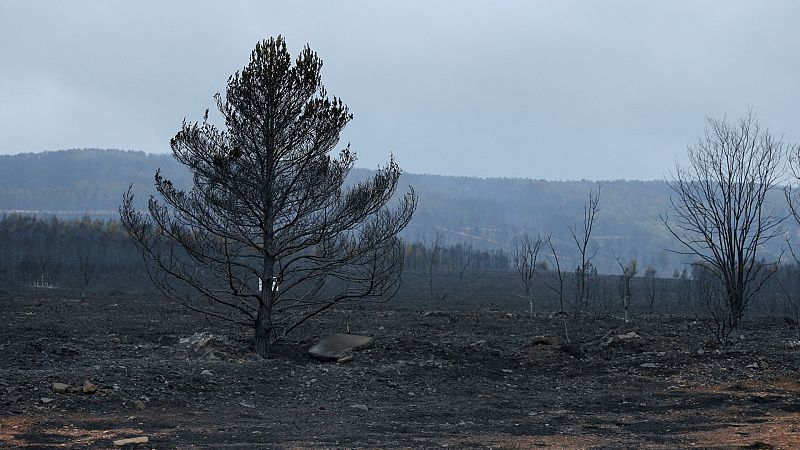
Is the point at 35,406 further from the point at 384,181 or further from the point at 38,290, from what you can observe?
the point at 38,290

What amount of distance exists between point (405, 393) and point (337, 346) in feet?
11.3

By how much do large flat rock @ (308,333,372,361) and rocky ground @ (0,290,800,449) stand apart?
0.28m

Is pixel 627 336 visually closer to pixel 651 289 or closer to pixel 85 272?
pixel 85 272

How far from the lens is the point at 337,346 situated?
54.2 ft

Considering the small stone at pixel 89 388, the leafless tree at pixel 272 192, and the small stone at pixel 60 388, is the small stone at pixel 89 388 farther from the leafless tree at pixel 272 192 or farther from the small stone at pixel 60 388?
the leafless tree at pixel 272 192

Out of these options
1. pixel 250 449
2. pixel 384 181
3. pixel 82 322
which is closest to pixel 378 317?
pixel 82 322

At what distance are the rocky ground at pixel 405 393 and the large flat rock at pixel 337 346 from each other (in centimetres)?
28

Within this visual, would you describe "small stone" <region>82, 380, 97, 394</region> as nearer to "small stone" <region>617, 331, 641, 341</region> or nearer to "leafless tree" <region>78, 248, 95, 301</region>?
"small stone" <region>617, 331, 641, 341</region>

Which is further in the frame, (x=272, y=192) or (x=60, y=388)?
(x=272, y=192)

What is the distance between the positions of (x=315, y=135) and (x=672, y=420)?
29.7ft

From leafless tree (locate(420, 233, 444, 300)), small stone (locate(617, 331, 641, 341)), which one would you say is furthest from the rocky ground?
leafless tree (locate(420, 233, 444, 300))

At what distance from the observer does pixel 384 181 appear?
610 inches

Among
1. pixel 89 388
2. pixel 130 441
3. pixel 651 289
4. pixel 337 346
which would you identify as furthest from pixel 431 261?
pixel 130 441

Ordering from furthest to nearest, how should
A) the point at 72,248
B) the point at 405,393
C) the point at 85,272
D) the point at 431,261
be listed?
1. the point at 72,248
2. the point at 431,261
3. the point at 85,272
4. the point at 405,393
